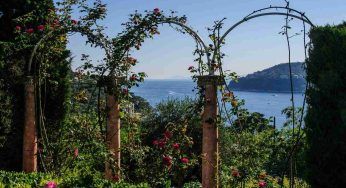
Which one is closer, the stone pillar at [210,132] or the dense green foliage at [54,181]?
the dense green foliage at [54,181]

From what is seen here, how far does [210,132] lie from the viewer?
6.52 metres

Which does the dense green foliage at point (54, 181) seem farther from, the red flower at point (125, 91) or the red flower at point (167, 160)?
the red flower at point (125, 91)

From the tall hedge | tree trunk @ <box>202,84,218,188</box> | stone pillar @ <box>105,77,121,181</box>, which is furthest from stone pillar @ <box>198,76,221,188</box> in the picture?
the tall hedge

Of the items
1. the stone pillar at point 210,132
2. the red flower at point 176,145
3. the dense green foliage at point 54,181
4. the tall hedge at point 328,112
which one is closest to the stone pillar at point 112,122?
the red flower at point 176,145

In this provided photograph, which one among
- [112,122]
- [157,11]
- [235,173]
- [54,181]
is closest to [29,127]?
[112,122]

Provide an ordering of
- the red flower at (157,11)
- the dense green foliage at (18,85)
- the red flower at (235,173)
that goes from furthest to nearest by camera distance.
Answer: the dense green foliage at (18,85) → the red flower at (157,11) → the red flower at (235,173)

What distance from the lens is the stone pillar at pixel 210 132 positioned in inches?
257

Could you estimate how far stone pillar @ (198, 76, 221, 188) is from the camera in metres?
6.52

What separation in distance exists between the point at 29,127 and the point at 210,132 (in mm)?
3814

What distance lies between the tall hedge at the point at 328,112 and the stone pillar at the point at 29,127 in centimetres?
553

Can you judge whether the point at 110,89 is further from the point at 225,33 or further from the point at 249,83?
the point at 249,83

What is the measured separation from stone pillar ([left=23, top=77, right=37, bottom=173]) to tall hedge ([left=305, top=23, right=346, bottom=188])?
5.53m

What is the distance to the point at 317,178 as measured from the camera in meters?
4.64

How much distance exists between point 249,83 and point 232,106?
13132cm
